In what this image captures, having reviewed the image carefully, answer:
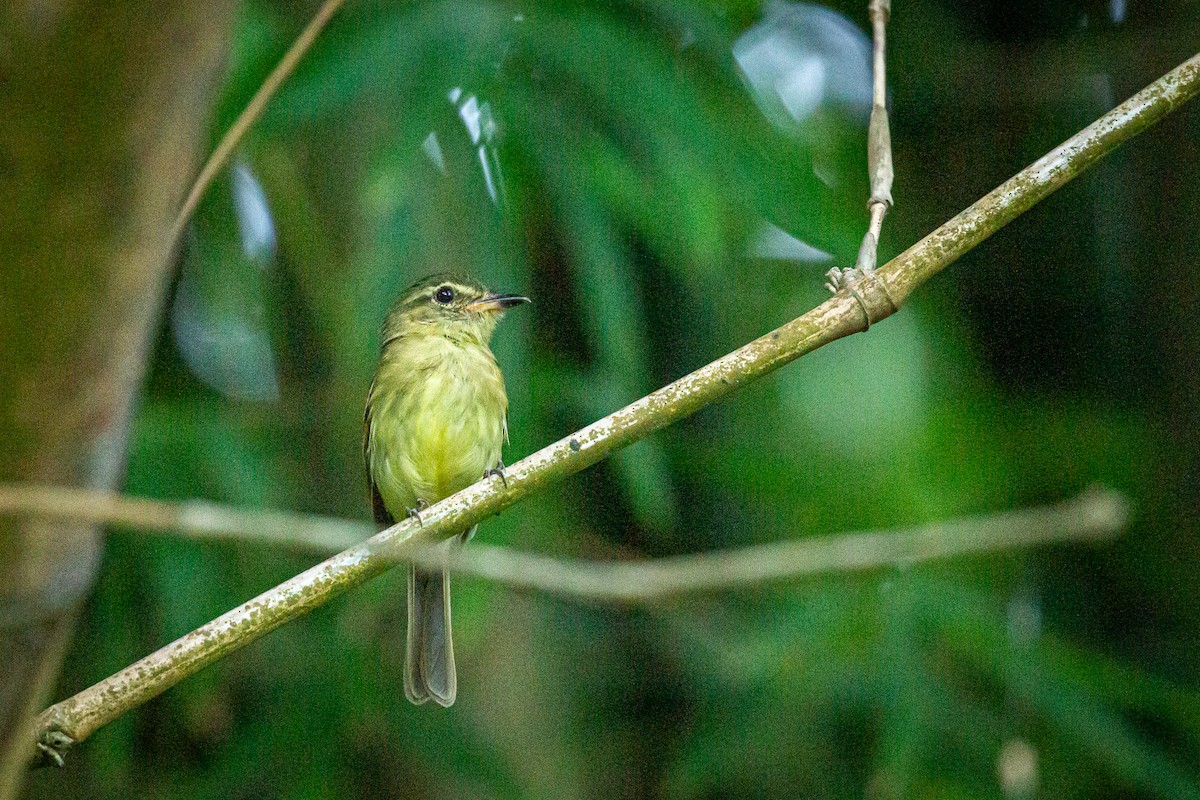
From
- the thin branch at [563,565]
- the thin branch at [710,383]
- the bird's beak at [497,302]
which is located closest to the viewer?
the thin branch at [563,565]

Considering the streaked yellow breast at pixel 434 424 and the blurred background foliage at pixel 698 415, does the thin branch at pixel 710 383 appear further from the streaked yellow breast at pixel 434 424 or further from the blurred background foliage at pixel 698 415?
the streaked yellow breast at pixel 434 424

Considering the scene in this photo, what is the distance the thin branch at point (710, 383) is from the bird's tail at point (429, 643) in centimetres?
159

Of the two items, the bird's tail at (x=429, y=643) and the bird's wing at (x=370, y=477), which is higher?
the bird's wing at (x=370, y=477)

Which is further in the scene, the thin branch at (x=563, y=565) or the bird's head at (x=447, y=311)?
the bird's head at (x=447, y=311)

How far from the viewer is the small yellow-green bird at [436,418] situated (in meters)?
3.89

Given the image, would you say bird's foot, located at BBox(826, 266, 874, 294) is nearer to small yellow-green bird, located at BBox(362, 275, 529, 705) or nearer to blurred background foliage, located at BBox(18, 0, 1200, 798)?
blurred background foliage, located at BBox(18, 0, 1200, 798)

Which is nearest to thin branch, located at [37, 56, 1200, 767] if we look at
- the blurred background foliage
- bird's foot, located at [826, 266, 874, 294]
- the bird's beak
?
bird's foot, located at [826, 266, 874, 294]

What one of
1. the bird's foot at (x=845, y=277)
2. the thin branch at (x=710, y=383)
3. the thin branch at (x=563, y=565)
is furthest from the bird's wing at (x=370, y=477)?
the thin branch at (x=563, y=565)

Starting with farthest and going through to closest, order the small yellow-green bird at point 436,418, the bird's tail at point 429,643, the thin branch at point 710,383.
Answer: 1. the small yellow-green bird at point 436,418
2. the bird's tail at point 429,643
3. the thin branch at point 710,383

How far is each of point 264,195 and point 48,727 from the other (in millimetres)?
2740

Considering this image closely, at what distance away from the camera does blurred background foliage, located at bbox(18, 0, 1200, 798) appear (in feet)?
11.7

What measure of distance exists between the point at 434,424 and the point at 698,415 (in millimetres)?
1120

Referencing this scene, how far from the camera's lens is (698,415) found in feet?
15.2

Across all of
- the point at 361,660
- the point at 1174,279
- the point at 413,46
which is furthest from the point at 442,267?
the point at 1174,279
